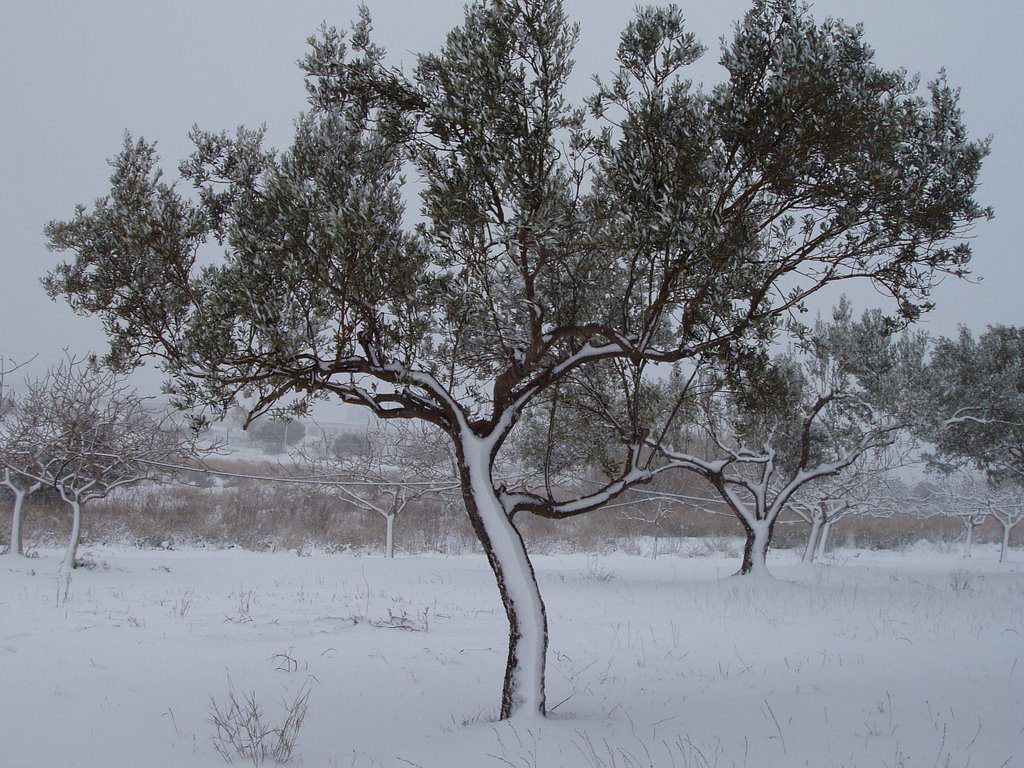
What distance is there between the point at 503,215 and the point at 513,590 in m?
3.62

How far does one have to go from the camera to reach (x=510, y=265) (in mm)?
7223

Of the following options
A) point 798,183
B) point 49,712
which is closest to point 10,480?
point 49,712

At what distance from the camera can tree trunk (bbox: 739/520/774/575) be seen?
1870 centimetres

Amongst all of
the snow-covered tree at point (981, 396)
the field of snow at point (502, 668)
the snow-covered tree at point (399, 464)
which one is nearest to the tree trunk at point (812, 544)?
the snow-covered tree at point (981, 396)

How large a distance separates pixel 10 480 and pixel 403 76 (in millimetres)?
20121

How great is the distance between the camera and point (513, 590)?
6.20 metres

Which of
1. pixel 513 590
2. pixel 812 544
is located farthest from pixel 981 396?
pixel 513 590

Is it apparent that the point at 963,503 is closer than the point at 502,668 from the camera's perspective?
No

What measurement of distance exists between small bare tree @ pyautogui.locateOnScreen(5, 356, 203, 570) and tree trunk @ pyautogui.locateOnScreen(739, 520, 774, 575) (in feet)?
53.5

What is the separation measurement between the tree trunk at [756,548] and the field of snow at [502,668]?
4.58 feet

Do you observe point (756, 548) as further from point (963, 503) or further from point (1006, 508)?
point (1006, 508)

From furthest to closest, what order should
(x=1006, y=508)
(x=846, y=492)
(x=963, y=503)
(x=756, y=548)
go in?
1. (x=1006, y=508)
2. (x=963, y=503)
3. (x=846, y=492)
4. (x=756, y=548)

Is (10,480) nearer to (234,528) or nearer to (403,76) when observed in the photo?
(234,528)

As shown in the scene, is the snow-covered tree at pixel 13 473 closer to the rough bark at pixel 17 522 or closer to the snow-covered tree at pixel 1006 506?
the rough bark at pixel 17 522
